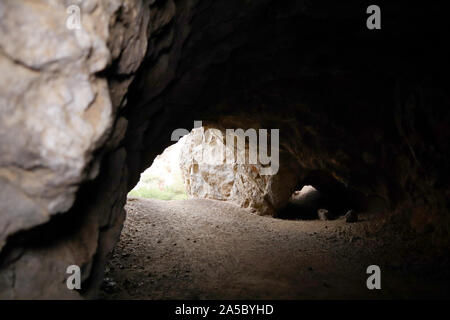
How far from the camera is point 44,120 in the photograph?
1.78m

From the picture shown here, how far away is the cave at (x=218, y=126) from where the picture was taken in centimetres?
183

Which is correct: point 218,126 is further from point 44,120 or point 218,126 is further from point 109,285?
point 44,120

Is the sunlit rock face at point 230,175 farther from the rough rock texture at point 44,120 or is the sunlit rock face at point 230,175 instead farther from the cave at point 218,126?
the rough rock texture at point 44,120

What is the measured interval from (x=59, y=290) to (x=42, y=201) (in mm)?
819

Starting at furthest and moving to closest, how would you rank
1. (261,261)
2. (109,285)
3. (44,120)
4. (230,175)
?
1. (230,175)
2. (261,261)
3. (109,285)
4. (44,120)

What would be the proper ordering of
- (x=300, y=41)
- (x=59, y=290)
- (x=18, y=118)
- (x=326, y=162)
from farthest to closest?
1. (x=326, y=162)
2. (x=300, y=41)
3. (x=59, y=290)
4. (x=18, y=118)

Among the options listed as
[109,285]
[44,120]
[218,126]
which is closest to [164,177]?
[218,126]

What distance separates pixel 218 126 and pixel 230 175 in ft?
10.2

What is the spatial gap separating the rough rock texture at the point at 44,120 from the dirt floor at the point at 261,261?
169cm

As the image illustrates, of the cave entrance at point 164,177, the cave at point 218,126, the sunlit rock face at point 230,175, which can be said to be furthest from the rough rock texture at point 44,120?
the cave entrance at point 164,177
